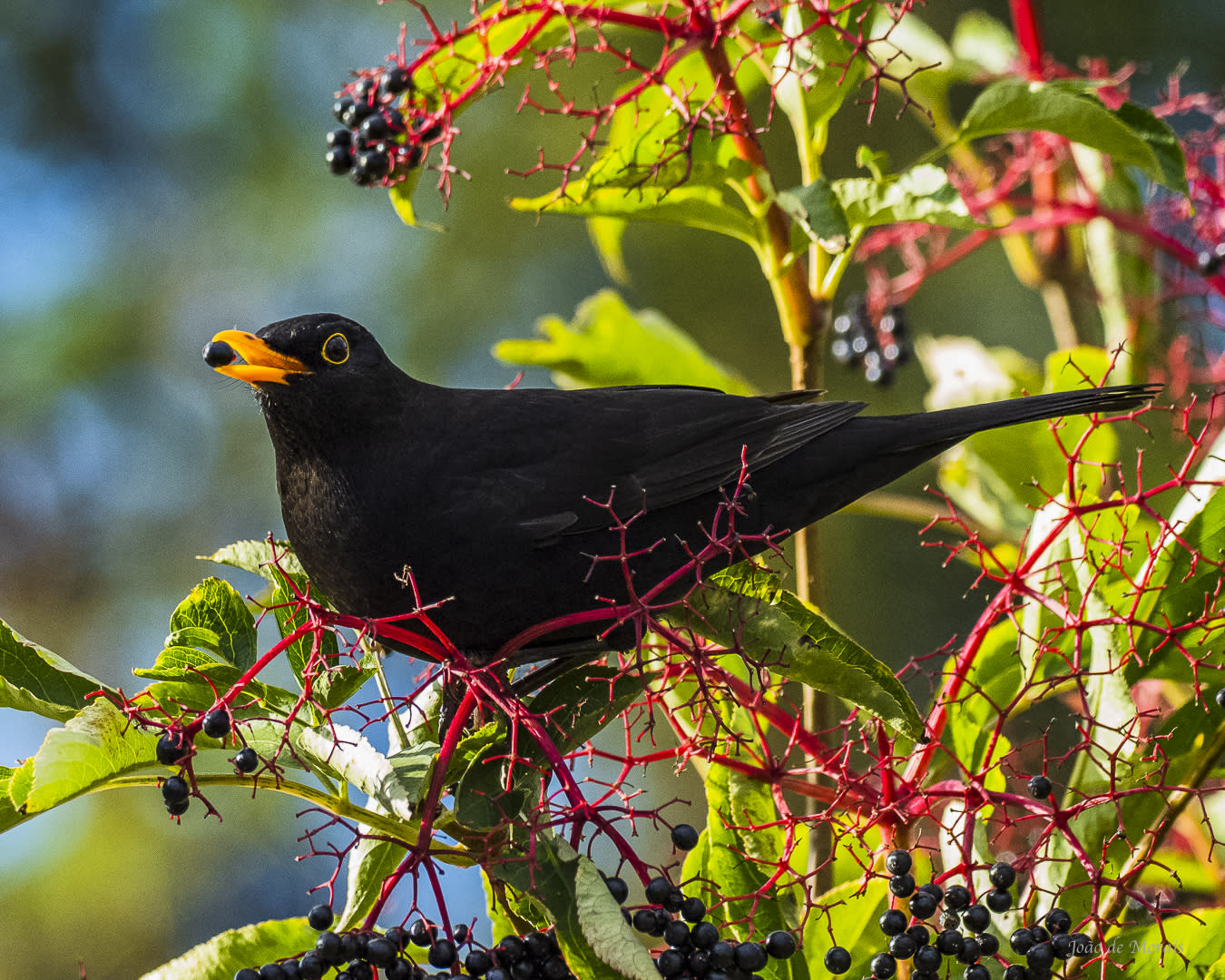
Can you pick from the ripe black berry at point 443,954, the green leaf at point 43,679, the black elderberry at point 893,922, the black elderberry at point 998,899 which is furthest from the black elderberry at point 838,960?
the green leaf at point 43,679

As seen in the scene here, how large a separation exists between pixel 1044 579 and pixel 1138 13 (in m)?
4.53

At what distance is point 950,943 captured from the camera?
1.37 m

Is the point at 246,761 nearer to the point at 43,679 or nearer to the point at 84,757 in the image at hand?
the point at 84,757

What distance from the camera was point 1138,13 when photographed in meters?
5.37

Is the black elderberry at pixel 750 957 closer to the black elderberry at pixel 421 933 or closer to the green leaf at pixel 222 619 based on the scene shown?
the black elderberry at pixel 421 933

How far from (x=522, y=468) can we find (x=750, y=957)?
0.86 m

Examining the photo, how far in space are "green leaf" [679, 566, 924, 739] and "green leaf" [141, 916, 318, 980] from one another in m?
0.64

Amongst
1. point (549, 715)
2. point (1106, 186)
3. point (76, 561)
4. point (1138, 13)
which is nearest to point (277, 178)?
point (76, 561)

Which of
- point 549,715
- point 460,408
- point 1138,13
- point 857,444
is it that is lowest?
point 549,715

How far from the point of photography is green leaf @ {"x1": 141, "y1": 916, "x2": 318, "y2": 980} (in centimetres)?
152

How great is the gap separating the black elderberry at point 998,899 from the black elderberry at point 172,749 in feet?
2.96

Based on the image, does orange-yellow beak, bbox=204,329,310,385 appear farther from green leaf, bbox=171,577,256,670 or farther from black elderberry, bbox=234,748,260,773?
black elderberry, bbox=234,748,260,773

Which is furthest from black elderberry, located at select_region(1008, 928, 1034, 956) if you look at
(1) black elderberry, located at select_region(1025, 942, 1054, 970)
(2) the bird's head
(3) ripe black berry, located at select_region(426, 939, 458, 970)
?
(2) the bird's head

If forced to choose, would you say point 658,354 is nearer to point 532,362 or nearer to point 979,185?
point 532,362
